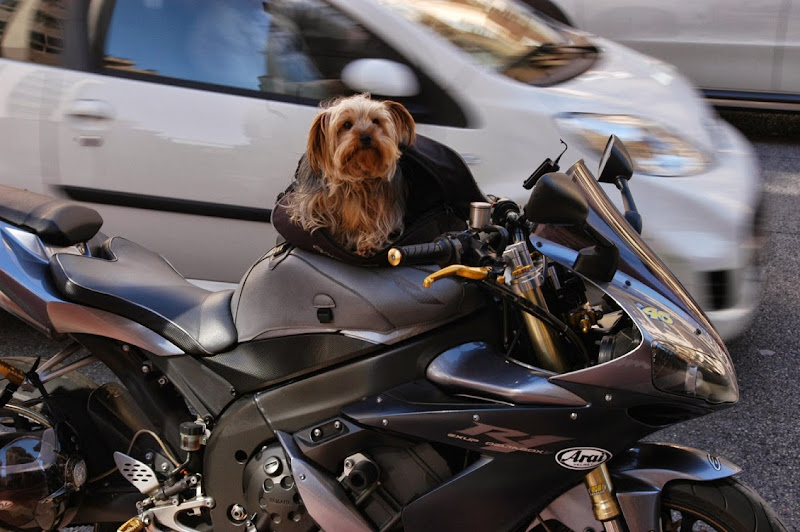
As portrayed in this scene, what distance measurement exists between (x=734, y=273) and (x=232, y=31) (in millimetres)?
2262

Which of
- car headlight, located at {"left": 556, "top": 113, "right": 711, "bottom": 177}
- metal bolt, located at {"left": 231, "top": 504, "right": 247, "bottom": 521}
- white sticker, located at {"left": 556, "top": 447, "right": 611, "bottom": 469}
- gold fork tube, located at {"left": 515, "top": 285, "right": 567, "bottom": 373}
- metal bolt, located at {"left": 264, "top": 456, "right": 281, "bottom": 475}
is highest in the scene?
gold fork tube, located at {"left": 515, "top": 285, "right": 567, "bottom": 373}

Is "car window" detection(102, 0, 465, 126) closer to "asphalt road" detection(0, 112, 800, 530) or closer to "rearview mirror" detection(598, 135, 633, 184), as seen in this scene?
"asphalt road" detection(0, 112, 800, 530)

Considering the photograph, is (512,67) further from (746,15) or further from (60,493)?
(746,15)

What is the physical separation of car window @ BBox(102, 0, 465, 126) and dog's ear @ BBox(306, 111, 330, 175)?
1.54 m

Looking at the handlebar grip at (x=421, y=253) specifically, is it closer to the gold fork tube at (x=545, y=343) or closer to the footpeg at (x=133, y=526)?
the gold fork tube at (x=545, y=343)

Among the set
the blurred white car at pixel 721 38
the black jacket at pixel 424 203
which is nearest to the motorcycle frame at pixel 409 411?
the black jacket at pixel 424 203

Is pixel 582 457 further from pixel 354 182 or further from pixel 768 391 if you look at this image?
pixel 768 391

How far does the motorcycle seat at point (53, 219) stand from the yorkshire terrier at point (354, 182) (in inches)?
29.2

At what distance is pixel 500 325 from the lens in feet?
6.98

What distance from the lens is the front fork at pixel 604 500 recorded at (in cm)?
196

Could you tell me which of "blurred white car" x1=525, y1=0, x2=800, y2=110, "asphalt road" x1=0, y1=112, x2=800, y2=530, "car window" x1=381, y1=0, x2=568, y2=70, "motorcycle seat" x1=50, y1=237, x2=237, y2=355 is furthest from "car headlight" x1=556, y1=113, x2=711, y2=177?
"blurred white car" x1=525, y1=0, x2=800, y2=110

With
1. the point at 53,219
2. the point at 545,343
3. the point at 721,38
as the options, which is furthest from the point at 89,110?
the point at 721,38

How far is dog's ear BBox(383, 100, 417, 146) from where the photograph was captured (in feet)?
7.13

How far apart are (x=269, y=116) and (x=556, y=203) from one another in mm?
2189
